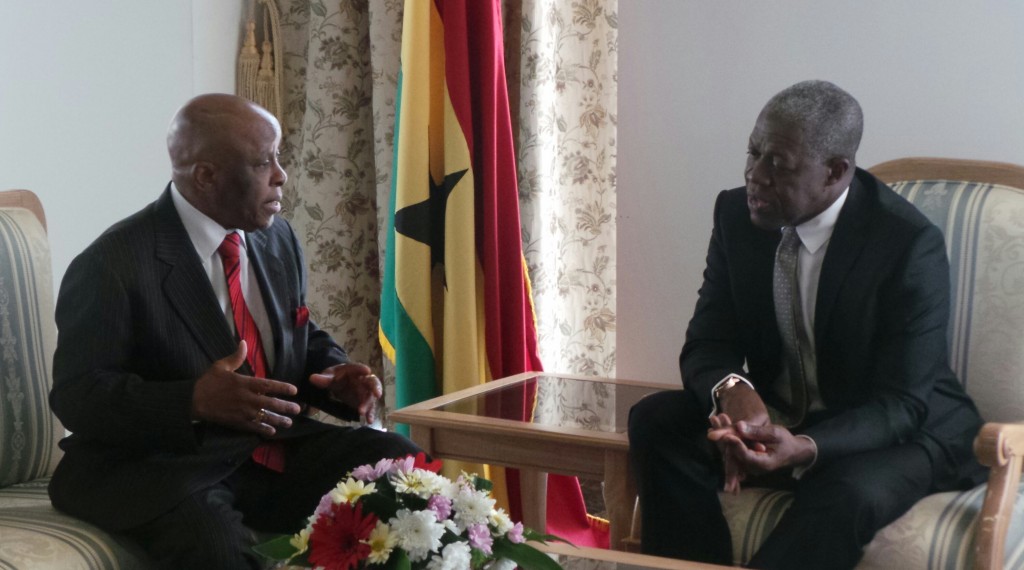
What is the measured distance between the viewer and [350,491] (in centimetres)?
143

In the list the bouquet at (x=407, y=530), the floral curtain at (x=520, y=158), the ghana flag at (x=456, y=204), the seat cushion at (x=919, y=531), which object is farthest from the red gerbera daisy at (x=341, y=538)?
the floral curtain at (x=520, y=158)

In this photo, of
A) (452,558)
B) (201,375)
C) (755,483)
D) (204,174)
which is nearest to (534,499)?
(755,483)

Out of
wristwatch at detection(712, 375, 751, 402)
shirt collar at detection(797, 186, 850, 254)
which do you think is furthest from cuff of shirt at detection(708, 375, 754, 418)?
shirt collar at detection(797, 186, 850, 254)

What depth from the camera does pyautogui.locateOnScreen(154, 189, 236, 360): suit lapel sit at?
2.02 metres

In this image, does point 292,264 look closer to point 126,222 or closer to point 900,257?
point 126,222

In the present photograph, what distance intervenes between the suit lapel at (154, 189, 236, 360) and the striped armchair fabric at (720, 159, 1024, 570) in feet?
3.38

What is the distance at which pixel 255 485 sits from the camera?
83.1 inches

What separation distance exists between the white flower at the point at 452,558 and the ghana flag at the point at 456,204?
158 cm

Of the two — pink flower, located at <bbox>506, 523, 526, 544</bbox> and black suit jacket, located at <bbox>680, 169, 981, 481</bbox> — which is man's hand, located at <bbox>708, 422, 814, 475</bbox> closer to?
black suit jacket, located at <bbox>680, 169, 981, 481</bbox>

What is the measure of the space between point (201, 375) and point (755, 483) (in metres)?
1.11

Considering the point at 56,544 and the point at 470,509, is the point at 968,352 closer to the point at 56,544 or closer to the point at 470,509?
the point at 470,509

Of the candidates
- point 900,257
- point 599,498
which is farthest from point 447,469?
point 900,257

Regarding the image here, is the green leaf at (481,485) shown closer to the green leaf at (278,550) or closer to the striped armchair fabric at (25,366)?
the green leaf at (278,550)

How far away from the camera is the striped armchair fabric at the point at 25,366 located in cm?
216
